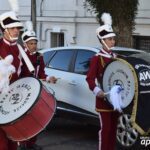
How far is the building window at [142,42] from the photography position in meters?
16.4

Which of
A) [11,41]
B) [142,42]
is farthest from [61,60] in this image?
[142,42]

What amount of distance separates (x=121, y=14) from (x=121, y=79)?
219 inches

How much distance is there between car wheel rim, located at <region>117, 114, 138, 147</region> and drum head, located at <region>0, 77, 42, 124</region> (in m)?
2.00

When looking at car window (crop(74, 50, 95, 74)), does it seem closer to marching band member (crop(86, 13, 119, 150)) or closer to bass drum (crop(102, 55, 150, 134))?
marching band member (crop(86, 13, 119, 150))

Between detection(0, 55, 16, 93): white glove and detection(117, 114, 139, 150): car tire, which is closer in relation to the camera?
detection(0, 55, 16, 93): white glove

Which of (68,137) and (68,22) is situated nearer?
(68,137)

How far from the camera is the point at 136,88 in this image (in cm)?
634

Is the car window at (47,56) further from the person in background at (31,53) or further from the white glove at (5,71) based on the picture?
the white glove at (5,71)

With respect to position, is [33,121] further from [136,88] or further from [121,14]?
[121,14]

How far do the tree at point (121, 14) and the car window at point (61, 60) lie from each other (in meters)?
2.47

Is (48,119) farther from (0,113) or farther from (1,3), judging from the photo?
(1,3)

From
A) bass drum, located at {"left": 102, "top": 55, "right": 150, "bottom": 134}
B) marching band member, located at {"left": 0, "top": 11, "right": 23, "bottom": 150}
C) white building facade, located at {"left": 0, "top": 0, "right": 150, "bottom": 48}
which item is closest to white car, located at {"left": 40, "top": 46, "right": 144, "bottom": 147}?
bass drum, located at {"left": 102, "top": 55, "right": 150, "bottom": 134}

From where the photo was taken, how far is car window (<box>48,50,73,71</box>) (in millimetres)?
9486

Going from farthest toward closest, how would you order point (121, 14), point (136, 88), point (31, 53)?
point (121, 14)
point (31, 53)
point (136, 88)
